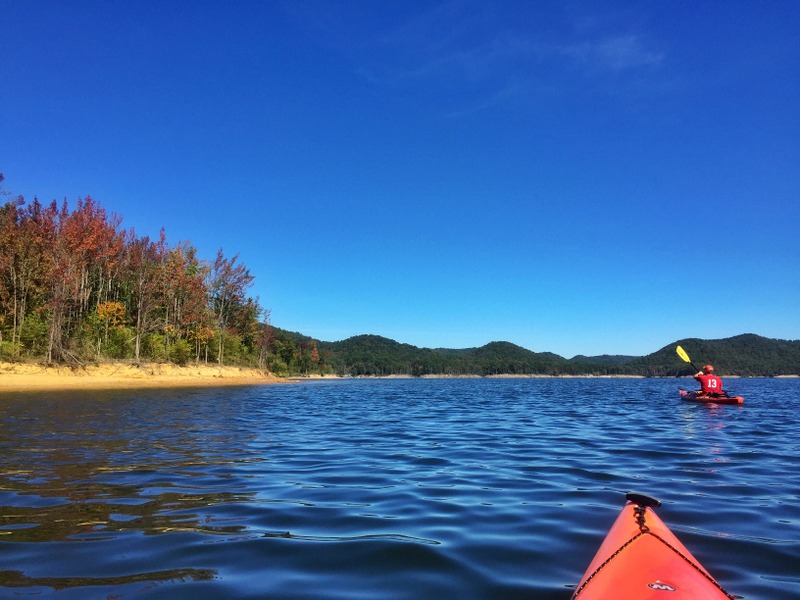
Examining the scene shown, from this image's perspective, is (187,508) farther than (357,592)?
Yes

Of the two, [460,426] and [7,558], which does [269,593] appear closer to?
[7,558]

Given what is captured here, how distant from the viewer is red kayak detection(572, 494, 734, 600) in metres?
3.00

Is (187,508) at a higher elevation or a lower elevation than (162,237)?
lower

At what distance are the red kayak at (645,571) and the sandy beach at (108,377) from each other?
1414 inches

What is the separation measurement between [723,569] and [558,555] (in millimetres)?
1408

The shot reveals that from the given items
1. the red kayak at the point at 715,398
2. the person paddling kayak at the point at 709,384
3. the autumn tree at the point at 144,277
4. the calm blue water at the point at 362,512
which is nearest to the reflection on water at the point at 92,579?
the calm blue water at the point at 362,512

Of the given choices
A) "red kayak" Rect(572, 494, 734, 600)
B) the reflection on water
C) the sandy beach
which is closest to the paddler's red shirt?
"red kayak" Rect(572, 494, 734, 600)

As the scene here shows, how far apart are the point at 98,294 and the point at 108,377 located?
13255mm

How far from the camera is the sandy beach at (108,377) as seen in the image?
3128 cm

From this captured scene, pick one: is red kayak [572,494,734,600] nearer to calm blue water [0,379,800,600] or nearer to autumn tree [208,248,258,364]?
calm blue water [0,379,800,600]

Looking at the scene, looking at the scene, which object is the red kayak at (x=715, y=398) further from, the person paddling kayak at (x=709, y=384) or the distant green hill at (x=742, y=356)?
the distant green hill at (x=742, y=356)

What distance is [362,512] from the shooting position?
6.00 meters

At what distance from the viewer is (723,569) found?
4.33 m

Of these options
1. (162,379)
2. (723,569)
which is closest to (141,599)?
(723,569)
